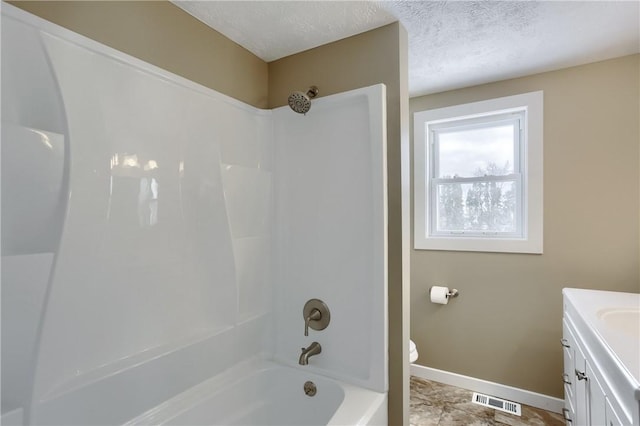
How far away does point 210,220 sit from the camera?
1.55 meters

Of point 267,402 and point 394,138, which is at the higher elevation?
point 394,138

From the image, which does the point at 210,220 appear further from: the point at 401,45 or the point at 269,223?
the point at 401,45

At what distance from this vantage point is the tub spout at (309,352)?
1627 mm

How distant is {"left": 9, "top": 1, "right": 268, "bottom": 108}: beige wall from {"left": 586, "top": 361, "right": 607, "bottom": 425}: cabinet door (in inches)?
80.6

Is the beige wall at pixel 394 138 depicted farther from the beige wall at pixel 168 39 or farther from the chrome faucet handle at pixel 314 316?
the beige wall at pixel 168 39

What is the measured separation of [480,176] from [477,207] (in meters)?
0.24

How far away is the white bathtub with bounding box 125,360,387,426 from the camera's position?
133 cm

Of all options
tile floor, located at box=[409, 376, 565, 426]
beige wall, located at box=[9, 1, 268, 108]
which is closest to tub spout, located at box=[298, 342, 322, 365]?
tile floor, located at box=[409, 376, 565, 426]

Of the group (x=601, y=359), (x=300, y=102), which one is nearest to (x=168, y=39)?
(x=300, y=102)

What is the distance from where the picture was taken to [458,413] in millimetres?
2197

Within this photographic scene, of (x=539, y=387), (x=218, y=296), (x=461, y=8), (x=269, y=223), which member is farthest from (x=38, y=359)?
(x=539, y=387)

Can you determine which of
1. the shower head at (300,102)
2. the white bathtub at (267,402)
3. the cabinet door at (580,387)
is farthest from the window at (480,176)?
the white bathtub at (267,402)

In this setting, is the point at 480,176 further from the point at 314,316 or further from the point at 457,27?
the point at 314,316

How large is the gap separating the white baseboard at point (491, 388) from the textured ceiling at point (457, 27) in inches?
88.4
